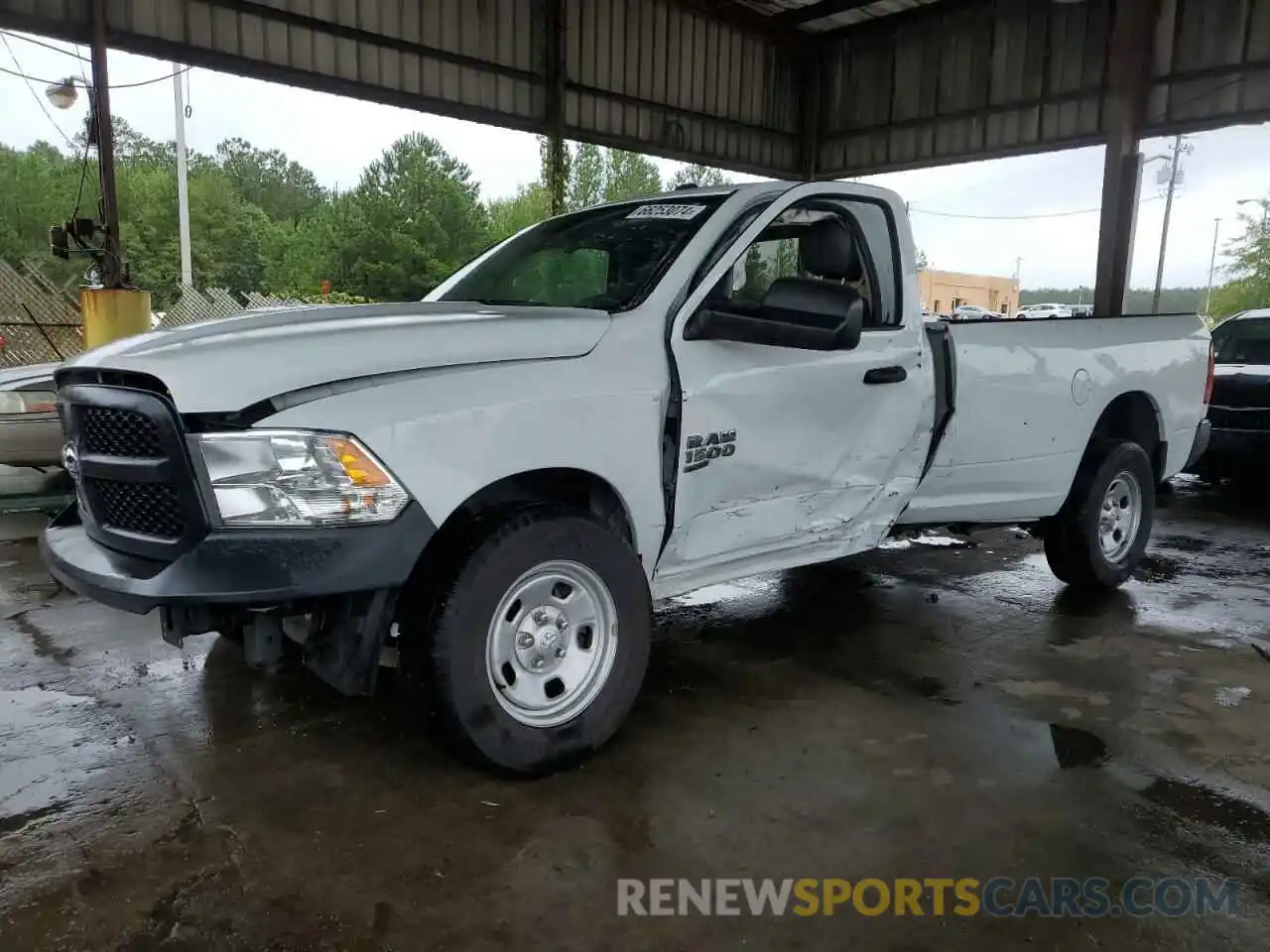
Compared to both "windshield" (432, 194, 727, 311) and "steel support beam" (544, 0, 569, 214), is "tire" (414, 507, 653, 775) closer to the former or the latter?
Answer: "windshield" (432, 194, 727, 311)

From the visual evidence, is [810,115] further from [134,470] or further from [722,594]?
[134,470]

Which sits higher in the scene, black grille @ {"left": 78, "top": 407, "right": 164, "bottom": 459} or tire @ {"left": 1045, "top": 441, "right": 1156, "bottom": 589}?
black grille @ {"left": 78, "top": 407, "right": 164, "bottom": 459}

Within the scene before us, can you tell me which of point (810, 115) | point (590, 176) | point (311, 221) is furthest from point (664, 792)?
point (590, 176)

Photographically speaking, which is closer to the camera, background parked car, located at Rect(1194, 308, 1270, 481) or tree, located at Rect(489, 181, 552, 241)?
background parked car, located at Rect(1194, 308, 1270, 481)

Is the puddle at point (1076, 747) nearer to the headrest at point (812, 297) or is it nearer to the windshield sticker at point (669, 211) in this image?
the headrest at point (812, 297)

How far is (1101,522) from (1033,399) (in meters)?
1.03

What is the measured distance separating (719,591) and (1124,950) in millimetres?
3065

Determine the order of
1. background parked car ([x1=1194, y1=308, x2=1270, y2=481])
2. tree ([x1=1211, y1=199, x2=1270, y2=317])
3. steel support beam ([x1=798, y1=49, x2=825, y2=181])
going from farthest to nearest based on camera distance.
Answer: tree ([x1=1211, y1=199, x2=1270, y2=317]) < steel support beam ([x1=798, y1=49, x2=825, y2=181]) < background parked car ([x1=1194, y1=308, x2=1270, y2=481])

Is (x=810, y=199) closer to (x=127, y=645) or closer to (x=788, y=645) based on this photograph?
(x=788, y=645)

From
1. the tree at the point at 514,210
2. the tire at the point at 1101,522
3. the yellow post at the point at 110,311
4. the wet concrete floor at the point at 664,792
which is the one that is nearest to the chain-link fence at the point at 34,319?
the yellow post at the point at 110,311

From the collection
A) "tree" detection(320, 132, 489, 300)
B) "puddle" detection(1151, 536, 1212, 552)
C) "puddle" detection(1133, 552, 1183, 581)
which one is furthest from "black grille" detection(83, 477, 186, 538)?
"tree" detection(320, 132, 489, 300)

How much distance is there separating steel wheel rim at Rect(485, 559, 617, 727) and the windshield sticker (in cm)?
149

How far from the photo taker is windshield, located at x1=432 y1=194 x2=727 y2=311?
3398mm

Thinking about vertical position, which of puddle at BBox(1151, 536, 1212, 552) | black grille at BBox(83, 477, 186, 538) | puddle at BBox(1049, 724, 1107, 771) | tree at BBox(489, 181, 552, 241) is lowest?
puddle at BBox(1151, 536, 1212, 552)
